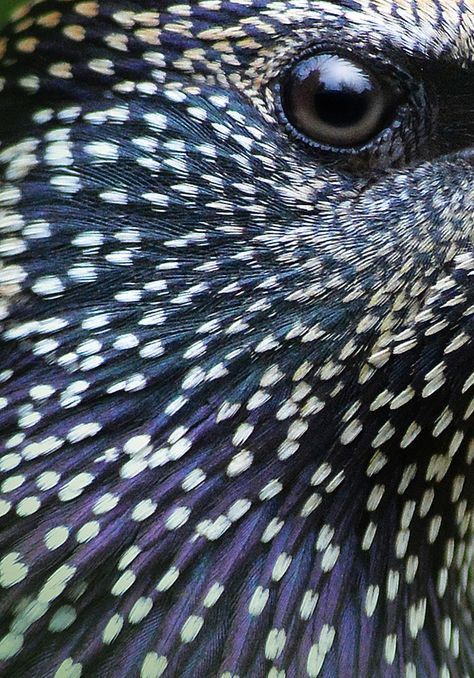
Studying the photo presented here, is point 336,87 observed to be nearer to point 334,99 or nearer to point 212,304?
point 334,99

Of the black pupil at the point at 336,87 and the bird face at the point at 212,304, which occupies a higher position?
the black pupil at the point at 336,87

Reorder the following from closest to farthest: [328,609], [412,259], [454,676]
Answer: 1. [412,259]
2. [328,609]
3. [454,676]

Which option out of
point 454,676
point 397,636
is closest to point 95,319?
point 397,636

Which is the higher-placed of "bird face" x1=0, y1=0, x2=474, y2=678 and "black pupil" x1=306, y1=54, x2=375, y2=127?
"black pupil" x1=306, y1=54, x2=375, y2=127

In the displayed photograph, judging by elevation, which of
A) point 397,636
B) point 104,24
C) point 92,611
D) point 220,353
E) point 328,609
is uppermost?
point 104,24

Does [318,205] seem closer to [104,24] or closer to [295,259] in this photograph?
[295,259]

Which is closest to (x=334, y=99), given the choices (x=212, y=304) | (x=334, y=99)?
(x=334, y=99)

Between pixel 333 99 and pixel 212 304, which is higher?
pixel 333 99
